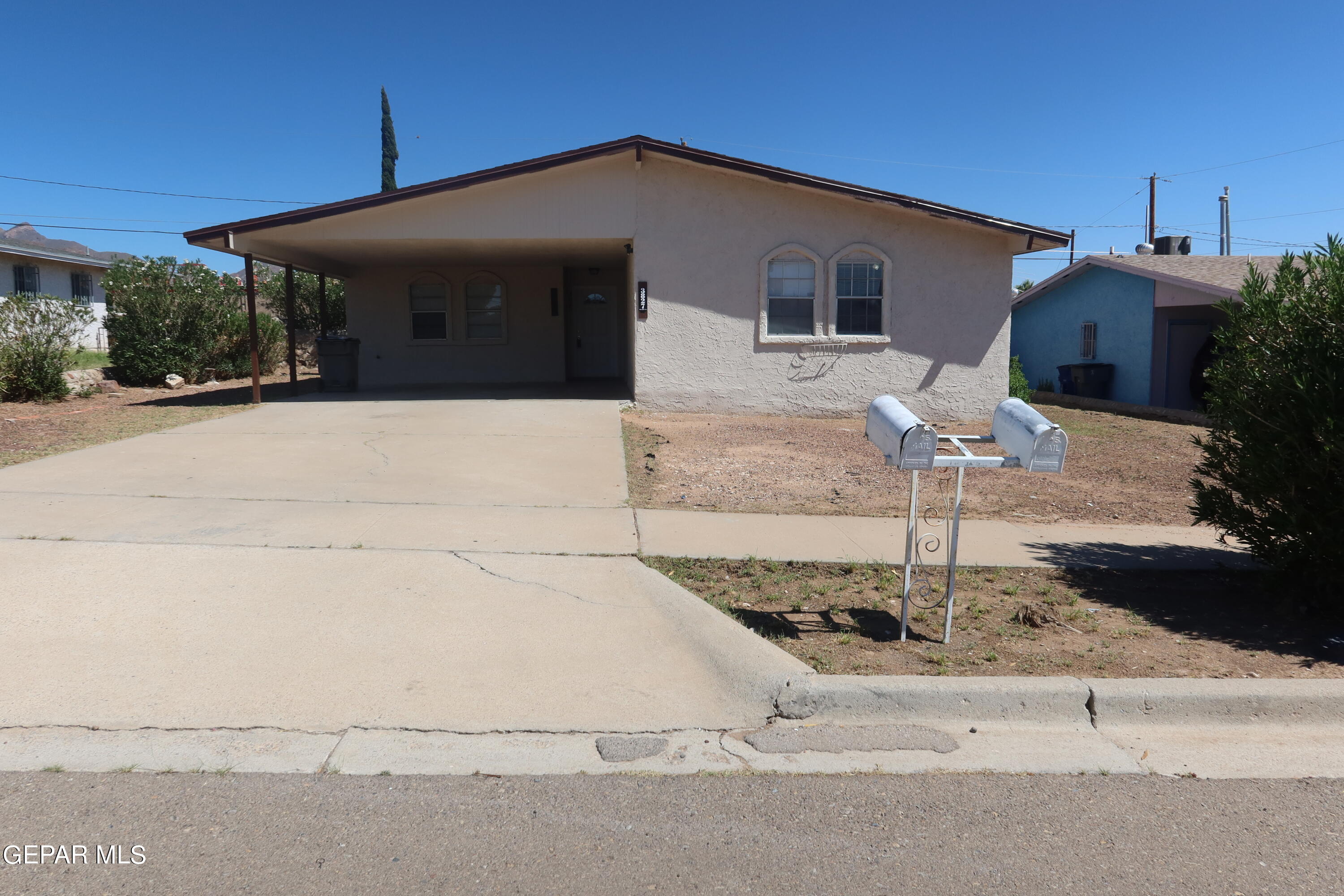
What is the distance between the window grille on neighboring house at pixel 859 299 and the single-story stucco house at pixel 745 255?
0.08 ft

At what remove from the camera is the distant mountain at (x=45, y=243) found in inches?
1180

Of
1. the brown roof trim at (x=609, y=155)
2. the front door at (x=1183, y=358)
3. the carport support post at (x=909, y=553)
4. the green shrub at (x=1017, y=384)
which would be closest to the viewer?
the carport support post at (x=909, y=553)

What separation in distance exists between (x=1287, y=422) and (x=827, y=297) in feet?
33.8

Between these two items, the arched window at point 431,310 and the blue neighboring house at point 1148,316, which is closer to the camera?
the blue neighboring house at point 1148,316

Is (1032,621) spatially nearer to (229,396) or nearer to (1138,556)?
(1138,556)

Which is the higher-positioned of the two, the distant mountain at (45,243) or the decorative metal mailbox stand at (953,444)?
the distant mountain at (45,243)

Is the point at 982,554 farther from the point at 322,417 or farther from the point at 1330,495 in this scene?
the point at 322,417

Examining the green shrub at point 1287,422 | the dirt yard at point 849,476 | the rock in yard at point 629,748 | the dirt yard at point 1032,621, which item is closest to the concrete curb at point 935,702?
the dirt yard at point 1032,621

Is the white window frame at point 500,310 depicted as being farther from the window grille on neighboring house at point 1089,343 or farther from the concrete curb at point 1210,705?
the concrete curb at point 1210,705

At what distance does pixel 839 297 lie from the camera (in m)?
15.4

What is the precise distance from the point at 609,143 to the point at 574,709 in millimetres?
11747

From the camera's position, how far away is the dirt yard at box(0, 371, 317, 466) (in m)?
10.5

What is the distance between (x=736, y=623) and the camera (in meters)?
5.10

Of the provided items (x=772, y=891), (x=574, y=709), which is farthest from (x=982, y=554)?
(x=772, y=891)
